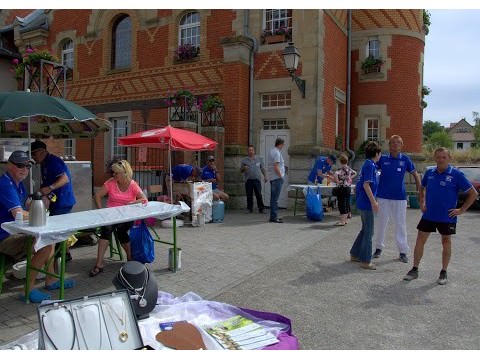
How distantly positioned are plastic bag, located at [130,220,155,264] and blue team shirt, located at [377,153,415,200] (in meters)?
3.78

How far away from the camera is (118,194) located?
6.25 metres

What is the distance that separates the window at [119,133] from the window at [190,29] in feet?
12.5

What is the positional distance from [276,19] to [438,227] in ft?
32.3

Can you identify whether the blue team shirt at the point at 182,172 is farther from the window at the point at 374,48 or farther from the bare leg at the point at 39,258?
the window at the point at 374,48

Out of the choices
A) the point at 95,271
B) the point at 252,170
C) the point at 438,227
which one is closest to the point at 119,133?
the point at 252,170

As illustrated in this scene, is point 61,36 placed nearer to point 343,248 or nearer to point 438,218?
point 343,248

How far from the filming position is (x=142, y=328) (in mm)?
3873

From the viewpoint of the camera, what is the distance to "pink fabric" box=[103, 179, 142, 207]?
246 inches

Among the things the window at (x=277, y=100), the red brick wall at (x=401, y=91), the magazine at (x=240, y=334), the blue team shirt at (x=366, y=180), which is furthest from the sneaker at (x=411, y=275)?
the red brick wall at (x=401, y=91)

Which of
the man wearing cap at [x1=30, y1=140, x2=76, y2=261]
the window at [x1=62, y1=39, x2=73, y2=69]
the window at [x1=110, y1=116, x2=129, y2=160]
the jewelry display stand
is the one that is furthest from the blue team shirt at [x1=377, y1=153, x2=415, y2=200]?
the window at [x1=62, y1=39, x2=73, y2=69]

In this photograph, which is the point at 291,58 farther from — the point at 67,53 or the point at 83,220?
the point at 67,53

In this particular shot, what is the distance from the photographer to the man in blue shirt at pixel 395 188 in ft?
22.0

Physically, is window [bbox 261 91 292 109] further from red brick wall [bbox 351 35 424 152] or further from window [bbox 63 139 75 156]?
window [bbox 63 139 75 156]
